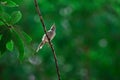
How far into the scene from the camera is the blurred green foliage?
7094 millimetres

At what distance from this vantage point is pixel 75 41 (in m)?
7.77

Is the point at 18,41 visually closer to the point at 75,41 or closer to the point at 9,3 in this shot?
the point at 9,3

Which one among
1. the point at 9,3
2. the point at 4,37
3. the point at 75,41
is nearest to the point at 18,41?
the point at 4,37

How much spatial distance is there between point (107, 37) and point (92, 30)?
0.89 ft

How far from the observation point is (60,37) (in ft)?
23.1

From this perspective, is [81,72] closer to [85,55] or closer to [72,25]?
[85,55]

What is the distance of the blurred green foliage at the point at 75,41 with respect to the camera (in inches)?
279

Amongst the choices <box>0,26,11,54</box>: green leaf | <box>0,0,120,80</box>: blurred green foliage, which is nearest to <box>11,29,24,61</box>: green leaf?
<box>0,26,11,54</box>: green leaf

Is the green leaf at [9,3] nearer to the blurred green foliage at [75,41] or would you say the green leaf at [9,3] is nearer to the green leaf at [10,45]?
the green leaf at [10,45]

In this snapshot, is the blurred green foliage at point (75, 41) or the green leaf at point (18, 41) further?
the blurred green foliage at point (75, 41)

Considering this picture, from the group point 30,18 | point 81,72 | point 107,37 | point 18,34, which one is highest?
point 18,34

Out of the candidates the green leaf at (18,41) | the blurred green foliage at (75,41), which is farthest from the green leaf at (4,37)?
the blurred green foliage at (75,41)

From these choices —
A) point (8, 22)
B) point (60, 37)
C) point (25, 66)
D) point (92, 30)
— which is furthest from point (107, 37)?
point (8, 22)

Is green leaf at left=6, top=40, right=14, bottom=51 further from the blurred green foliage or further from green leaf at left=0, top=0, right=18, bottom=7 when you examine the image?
the blurred green foliage
